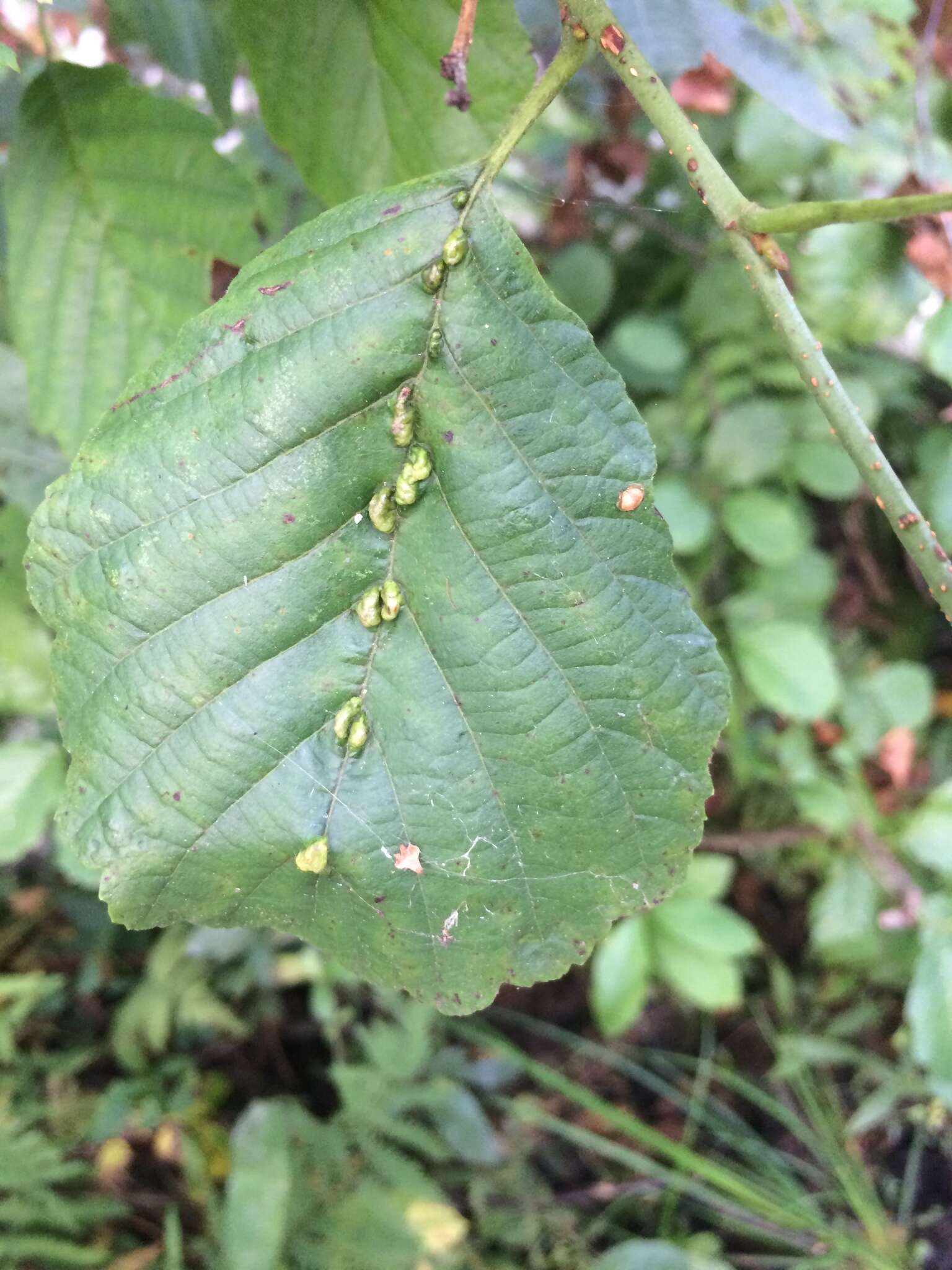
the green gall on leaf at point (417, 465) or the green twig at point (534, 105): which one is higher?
the green twig at point (534, 105)

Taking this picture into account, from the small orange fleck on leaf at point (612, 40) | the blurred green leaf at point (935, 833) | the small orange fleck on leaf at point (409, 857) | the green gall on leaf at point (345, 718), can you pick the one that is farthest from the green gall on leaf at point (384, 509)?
the blurred green leaf at point (935, 833)

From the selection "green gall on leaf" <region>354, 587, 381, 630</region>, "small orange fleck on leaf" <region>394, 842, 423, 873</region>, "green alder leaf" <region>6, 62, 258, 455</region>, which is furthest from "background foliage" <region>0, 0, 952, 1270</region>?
"small orange fleck on leaf" <region>394, 842, 423, 873</region>

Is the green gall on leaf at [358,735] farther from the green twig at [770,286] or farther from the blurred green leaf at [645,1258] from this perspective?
the blurred green leaf at [645,1258]

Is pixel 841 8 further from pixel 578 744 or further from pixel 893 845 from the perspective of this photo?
pixel 893 845

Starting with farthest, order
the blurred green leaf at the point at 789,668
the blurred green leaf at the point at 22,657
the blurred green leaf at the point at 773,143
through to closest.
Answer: the blurred green leaf at the point at 789,668
the blurred green leaf at the point at 773,143
the blurred green leaf at the point at 22,657

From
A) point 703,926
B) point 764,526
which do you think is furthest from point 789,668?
point 703,926

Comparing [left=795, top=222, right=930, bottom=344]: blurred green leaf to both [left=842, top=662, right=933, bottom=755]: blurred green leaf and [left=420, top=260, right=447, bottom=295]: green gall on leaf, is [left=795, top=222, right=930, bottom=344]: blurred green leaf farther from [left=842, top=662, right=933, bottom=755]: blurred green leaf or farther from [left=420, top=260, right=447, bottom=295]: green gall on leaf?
[left=420, top=260, right=447, bottom=295]: green gall on leaf

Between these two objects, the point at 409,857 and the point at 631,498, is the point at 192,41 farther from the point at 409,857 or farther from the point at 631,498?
the point at 409,857

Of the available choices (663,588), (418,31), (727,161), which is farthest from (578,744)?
(727,161)
